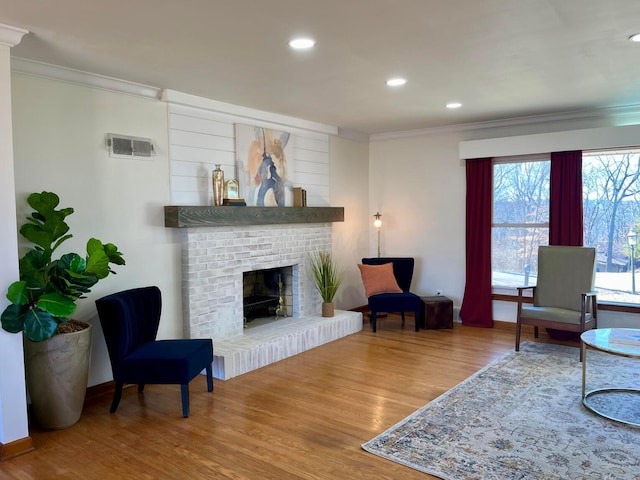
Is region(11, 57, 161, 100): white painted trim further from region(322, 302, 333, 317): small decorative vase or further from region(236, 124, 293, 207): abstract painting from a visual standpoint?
region(322, 302, 333, 317): small decorative vase

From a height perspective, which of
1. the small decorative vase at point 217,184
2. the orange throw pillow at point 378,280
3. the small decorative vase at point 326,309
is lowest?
the small decorative vase at point 326,309

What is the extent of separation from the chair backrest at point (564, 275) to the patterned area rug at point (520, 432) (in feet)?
2.90

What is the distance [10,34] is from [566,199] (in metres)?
5.13

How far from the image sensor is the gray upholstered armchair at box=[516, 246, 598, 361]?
455cm

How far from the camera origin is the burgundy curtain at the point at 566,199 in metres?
5.29

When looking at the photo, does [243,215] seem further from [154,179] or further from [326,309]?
[326,309]

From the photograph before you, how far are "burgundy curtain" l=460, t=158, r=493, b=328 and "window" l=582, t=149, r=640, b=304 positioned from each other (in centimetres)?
102

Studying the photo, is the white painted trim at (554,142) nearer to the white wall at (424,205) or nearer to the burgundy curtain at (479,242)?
the burgundy curtain at (479,242)

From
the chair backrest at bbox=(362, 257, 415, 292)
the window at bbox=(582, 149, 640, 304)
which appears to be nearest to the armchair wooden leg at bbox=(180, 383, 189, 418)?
the chair backrest at bbox=(362, 257, 415, 292)

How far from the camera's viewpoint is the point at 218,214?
447cm

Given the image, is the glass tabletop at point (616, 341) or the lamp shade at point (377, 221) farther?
the lamp shade at point (377, 221)

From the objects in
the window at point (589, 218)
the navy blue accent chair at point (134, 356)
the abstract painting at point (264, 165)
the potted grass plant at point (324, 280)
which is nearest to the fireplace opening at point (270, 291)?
the potted grass plant at point (324, 280)

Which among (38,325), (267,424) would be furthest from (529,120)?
(38,325)

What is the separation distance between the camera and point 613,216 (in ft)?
17.3
